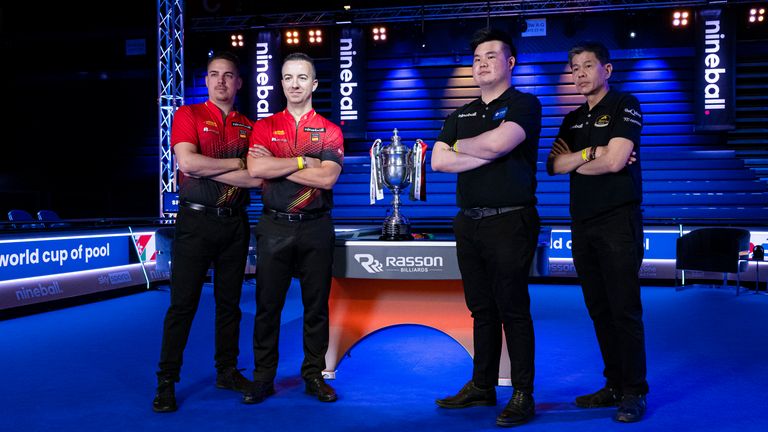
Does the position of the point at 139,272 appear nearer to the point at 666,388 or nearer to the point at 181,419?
the point at 181,419

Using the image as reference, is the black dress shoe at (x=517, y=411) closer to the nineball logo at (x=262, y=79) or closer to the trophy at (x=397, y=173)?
the trophy at (x=397, y=173)

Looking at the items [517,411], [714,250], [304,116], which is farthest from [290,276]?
[714,250]

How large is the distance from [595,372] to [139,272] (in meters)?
5.79

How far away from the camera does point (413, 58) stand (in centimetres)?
1340

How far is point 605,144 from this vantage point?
10.2ft

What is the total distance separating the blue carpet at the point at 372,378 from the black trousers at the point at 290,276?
259 millimetres

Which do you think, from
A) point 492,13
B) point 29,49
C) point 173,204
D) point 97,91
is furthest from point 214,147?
point 29,49

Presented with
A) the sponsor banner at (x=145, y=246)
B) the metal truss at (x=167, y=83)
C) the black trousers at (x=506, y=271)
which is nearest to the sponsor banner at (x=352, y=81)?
the metal truss at (x=167, y=83)

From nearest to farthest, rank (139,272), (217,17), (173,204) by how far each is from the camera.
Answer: (139,272), (173,204), (217,17)

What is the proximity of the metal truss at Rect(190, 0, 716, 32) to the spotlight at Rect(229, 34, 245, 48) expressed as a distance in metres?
0.21

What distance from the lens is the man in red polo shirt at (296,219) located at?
324cm

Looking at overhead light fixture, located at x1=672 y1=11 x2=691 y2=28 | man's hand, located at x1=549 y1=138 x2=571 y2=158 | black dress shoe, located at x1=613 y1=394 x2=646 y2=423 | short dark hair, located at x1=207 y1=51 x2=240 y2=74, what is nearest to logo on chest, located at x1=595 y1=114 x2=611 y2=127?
man's hand, located at x1=549 y1=138 x2=571 y2=158

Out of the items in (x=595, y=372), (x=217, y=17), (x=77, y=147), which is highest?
(x=217, y=17)

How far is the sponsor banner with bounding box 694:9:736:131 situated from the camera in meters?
11.4
